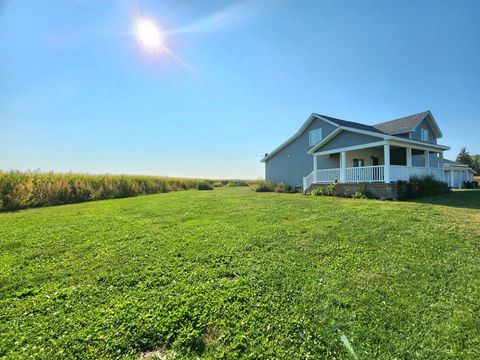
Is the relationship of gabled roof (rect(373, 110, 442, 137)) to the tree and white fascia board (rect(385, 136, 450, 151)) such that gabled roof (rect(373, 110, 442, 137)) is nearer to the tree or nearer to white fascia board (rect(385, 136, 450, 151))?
white fascia board (rect(385, 136, 450, 151))

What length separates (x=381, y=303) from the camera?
103 inches

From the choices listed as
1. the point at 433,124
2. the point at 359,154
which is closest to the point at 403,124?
the point at 433,124

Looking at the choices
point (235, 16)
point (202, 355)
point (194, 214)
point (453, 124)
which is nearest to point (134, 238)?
point (194, 214)

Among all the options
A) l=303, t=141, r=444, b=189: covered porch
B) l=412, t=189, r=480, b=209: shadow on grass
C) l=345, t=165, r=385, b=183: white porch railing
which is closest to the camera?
l=412, t=189, r=480, b=209: shadow on grass

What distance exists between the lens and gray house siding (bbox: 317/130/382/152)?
13820 mm

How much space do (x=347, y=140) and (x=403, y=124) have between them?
315 inches

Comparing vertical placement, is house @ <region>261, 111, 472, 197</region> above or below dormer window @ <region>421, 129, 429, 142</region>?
below

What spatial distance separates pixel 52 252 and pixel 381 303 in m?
5.50

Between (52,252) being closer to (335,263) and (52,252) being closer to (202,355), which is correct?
(202,355)

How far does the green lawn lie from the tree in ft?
202

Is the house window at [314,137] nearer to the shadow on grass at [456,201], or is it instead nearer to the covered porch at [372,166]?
the covered porch at [372,166]

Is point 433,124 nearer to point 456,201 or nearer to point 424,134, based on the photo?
point 424,134

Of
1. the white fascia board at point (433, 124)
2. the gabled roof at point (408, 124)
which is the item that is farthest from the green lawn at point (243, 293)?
the white fascia board at point (433, 124)

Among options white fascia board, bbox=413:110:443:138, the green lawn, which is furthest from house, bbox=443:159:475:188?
the green lawn
